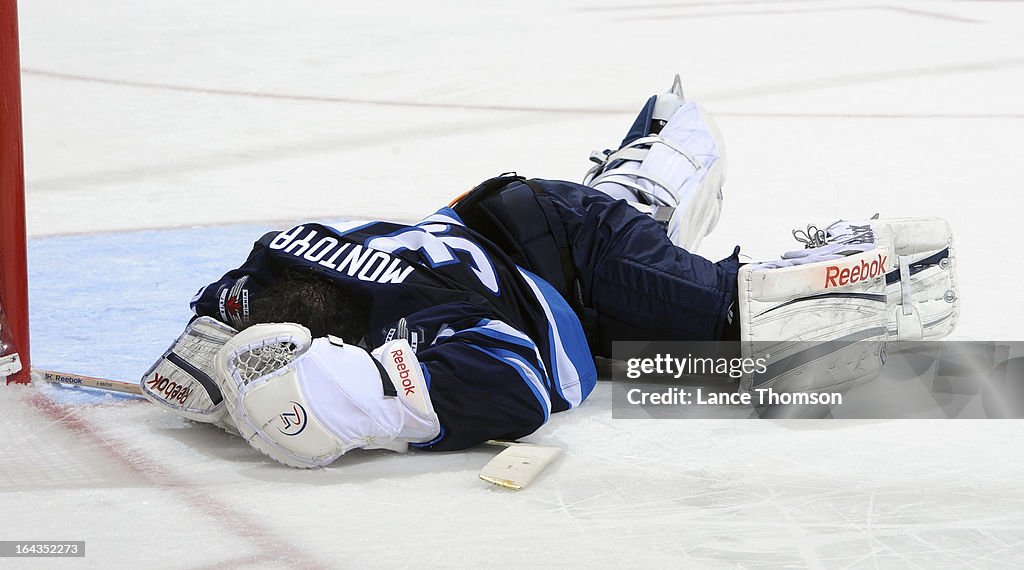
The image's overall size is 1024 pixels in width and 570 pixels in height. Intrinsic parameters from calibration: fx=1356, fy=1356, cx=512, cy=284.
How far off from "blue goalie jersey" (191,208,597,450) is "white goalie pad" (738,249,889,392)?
0.76 feet

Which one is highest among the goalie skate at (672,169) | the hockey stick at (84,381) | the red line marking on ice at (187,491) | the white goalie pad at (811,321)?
the goalie skate at (672,169)

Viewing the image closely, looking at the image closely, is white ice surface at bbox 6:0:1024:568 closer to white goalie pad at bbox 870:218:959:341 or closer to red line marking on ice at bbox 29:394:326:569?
red line marking on ice at bbox 29:394:326:569

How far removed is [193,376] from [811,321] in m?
0.81

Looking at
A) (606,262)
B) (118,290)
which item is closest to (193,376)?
(606,262)

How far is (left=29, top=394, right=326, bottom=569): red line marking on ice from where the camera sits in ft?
4.60

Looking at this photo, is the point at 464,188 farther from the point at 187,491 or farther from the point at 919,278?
the point at 187,491

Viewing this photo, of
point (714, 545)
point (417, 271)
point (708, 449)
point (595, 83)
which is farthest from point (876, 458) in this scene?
point (595, 83)

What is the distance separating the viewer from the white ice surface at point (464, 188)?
1.47m

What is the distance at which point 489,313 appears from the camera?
1.71m

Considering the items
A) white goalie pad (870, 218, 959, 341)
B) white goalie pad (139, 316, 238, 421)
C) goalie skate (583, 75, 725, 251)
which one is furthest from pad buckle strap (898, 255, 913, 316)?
white goalie pad (139, 316, 238, 421)

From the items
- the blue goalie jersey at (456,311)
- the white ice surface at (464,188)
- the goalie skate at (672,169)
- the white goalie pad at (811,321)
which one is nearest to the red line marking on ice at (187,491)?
the white ice surface at (464,188)

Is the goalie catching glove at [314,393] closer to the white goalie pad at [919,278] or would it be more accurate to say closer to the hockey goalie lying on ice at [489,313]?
the hockey goalie lying on ice at [489,313]

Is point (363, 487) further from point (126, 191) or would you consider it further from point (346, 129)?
point (346, 129)

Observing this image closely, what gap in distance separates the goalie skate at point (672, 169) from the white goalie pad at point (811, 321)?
0.50 m
